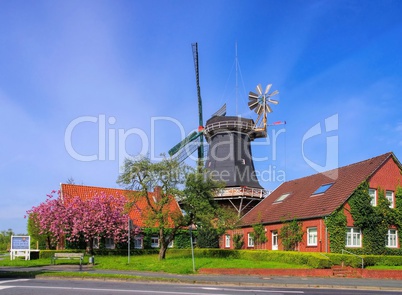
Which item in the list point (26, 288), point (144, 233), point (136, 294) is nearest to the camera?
point (136, 294)

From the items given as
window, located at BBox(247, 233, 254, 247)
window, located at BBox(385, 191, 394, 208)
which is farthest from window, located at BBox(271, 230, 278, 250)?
window, located at BBox(385, 191, 394, 208)

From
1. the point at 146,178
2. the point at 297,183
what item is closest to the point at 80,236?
the point at 146,178

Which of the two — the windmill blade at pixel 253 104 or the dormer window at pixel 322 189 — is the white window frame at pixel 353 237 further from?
the windmill blade at pixel 253 104

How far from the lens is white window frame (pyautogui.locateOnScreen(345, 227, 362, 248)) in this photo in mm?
33750

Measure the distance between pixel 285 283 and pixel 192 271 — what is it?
5.96 m

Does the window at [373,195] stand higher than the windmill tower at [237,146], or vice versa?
the windmill tower at [237,146]

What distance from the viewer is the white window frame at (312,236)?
3441 centimetres

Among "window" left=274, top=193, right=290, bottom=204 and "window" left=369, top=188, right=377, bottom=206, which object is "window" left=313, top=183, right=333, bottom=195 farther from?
"window" left=274, top=193, right=290, bottom=204

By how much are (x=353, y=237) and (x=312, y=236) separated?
2939mm

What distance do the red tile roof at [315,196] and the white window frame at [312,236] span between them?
101cm

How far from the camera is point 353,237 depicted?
3400 centimetres

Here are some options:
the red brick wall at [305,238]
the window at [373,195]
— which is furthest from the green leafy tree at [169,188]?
the window at [373,195]

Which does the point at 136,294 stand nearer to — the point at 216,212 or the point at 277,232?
the point at 216,212

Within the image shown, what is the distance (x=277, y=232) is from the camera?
39.6 m
